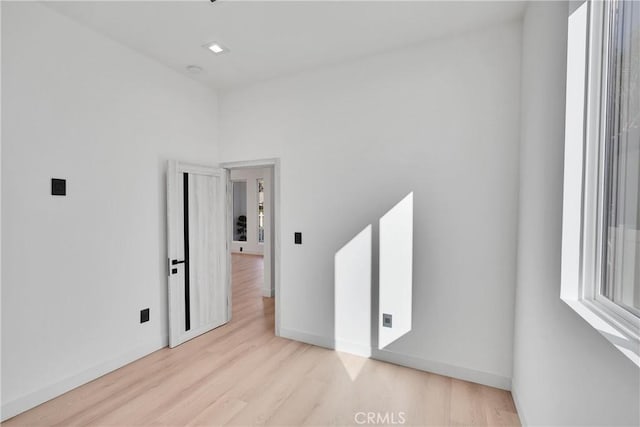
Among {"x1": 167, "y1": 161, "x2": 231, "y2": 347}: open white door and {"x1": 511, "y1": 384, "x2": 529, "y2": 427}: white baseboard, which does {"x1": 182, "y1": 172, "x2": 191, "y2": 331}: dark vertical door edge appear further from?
{"x1": 511, "y1": 384, "x2": 529, "y2": 427}: white baseboard

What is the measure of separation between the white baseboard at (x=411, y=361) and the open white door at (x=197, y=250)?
0.95 meters

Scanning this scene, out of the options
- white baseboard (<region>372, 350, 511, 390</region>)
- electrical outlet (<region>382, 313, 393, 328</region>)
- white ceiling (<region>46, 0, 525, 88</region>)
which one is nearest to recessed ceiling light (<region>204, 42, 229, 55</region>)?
white ceiling (<region>46, 0, 525, 88</region>)

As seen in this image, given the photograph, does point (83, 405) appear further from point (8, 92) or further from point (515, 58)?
point (515, 58)

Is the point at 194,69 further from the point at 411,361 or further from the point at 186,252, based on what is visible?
the point at 411,361

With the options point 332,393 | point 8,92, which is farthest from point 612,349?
Answer: point 8,92

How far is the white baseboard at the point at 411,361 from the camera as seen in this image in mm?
2506

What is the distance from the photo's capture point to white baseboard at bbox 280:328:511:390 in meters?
2.51

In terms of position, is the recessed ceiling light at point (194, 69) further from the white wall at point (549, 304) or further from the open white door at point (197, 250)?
the white wall at point (549, 304)

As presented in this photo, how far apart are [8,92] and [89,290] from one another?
155 centimetres

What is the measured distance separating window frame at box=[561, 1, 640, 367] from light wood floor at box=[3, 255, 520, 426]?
1.36m

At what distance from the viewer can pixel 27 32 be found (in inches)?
86.4

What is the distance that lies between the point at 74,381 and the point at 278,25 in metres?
3.29

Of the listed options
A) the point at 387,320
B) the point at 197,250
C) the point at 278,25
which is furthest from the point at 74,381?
the point at 278,25

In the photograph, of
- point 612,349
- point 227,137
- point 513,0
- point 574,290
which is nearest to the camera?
point 612,349
